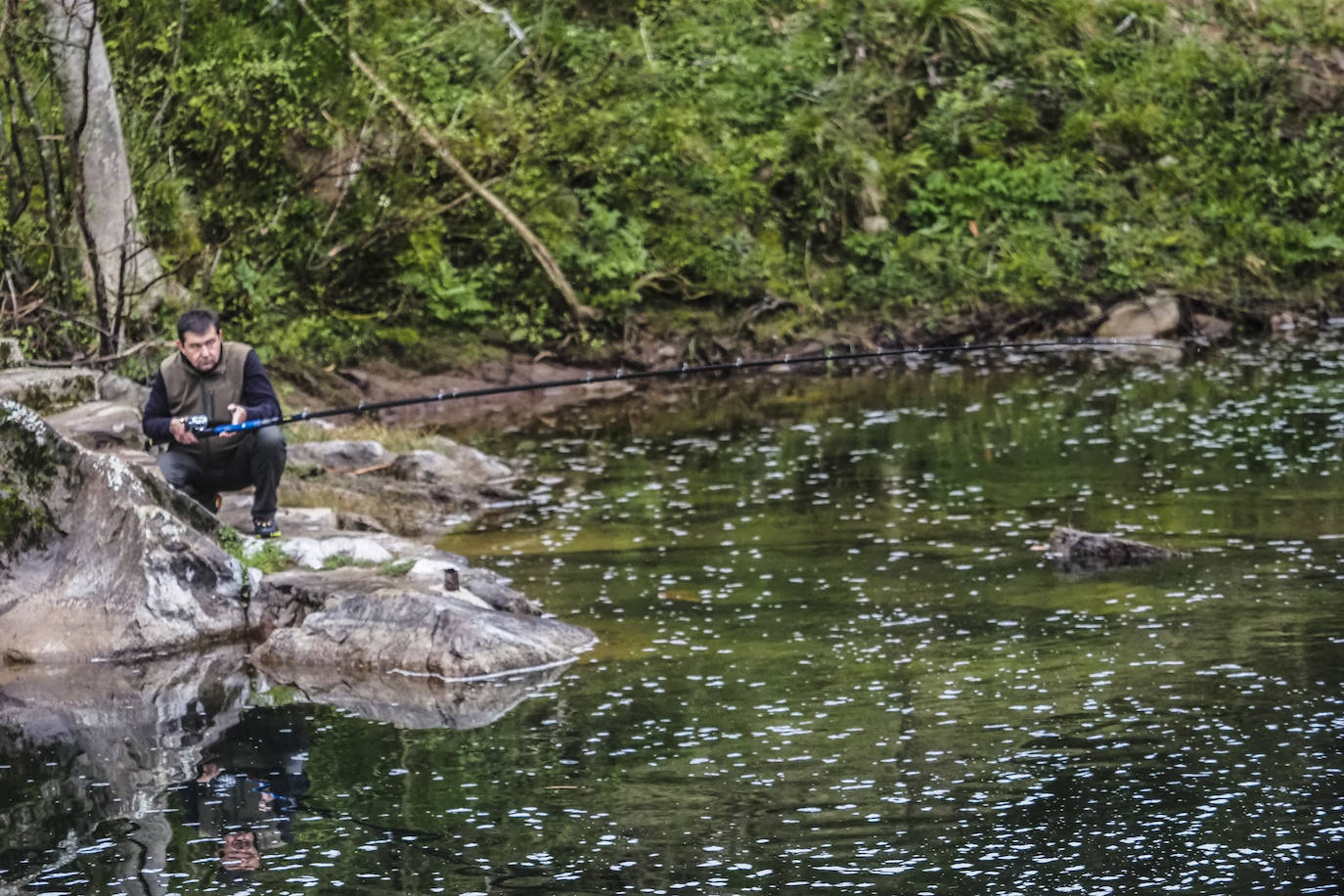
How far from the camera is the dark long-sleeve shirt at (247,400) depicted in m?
11.0

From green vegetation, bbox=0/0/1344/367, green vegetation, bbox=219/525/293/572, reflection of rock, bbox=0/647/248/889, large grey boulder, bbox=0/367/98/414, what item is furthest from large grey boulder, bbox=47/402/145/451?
green vegetation, bbox=0/0/1344/367

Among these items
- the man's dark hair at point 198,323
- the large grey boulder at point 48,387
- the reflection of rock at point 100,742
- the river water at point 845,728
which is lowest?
the river water at point 845,728

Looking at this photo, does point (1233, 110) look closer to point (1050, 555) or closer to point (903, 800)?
point (1050, 555)

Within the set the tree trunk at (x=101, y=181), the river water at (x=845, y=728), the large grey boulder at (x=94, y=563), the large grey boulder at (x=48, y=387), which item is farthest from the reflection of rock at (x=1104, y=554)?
the tree trunk at (x=101, y=181)

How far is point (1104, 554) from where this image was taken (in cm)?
1108

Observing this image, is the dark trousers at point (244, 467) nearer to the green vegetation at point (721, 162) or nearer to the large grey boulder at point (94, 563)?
the large grey boulder at point (94, 563)

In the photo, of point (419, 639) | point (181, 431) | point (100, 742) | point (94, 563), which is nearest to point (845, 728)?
point (419, 639)

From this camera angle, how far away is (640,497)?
14172 mm

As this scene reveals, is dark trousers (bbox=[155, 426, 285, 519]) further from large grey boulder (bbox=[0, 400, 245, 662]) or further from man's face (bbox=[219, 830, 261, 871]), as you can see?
man's face (bbox=[219, 830, 261, 871])

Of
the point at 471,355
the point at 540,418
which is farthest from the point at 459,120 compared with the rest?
the point at 540,418

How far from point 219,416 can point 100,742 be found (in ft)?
9.67

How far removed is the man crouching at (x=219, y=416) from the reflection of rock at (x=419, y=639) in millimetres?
1419

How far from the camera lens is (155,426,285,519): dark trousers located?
1112 centimetres

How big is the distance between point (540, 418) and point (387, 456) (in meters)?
4.11
